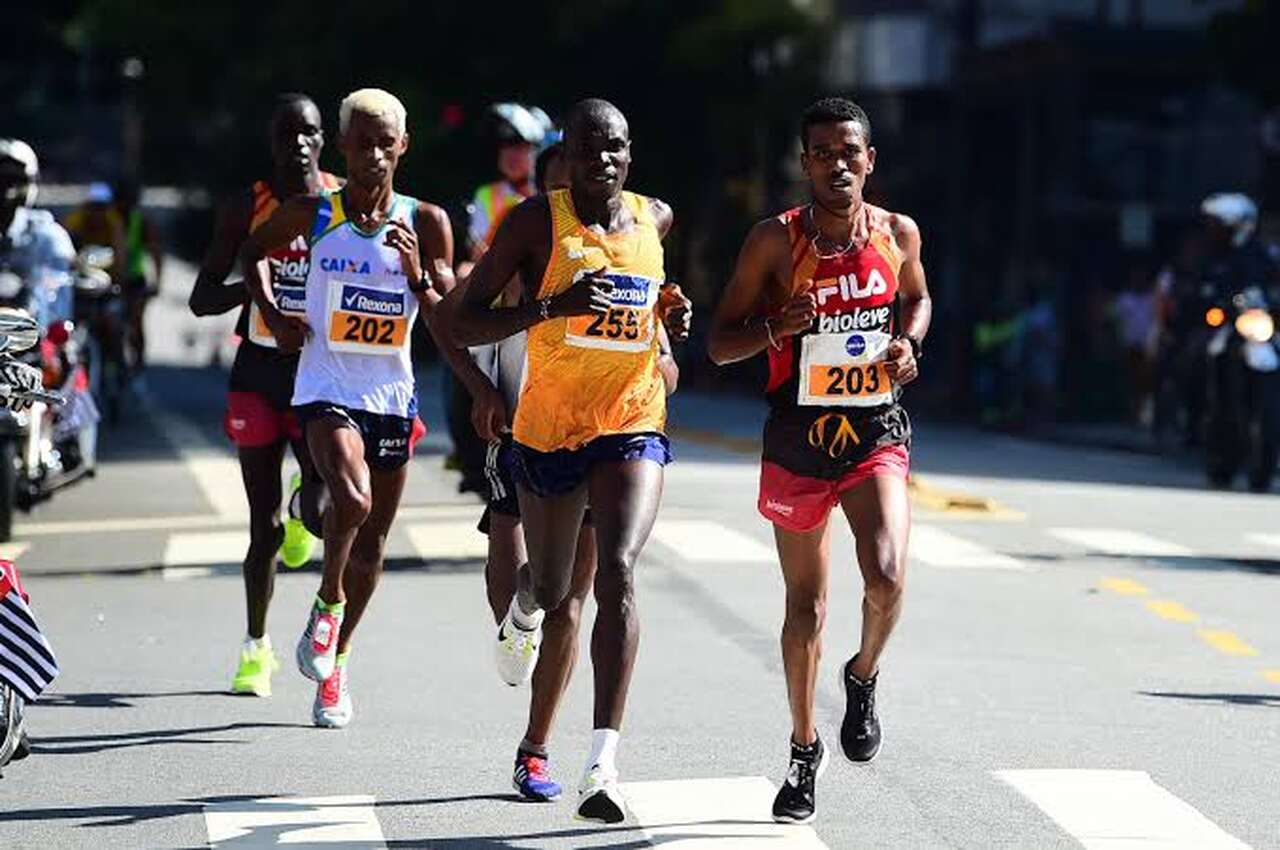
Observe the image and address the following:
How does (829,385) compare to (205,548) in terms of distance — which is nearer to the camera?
(829,385)

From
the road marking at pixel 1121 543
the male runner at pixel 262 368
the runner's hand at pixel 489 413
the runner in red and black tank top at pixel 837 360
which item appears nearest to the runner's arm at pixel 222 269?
the male runner at pixel 262 368

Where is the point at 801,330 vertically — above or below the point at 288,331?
above

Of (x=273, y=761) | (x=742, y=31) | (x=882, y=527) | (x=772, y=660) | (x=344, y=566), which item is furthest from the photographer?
(x=742, y=31)

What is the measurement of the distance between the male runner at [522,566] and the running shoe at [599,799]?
0.38 m

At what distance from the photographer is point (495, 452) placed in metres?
9.84

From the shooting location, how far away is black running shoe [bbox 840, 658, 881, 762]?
890cm

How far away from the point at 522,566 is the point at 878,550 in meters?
1.17

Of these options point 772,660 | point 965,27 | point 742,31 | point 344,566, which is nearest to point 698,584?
point 772,660

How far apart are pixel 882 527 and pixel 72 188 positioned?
145309 millimetres

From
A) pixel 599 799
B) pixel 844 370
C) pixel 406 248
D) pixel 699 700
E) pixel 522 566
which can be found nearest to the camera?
pixel 599 799

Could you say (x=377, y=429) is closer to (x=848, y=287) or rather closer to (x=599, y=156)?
(x=599, y=156)

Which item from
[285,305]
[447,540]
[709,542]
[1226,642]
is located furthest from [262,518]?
[709,542]

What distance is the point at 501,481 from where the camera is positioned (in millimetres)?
9961

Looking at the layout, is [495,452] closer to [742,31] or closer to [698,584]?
[698,584]
